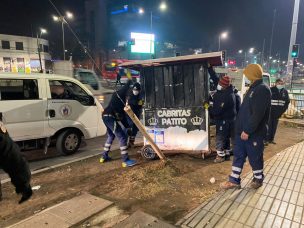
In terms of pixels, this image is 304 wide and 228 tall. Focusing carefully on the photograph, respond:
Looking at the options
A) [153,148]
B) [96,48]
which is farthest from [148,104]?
[96,48]

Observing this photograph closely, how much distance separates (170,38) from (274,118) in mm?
82366

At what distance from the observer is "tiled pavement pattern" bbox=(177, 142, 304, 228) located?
11.1 feet

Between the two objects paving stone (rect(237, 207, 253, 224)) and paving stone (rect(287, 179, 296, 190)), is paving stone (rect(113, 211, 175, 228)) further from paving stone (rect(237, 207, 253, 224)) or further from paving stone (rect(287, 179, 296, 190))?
paving stone (rect(287, 179, 296, 190))

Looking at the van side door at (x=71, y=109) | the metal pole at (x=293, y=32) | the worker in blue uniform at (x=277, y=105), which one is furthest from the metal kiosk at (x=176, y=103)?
the metal pole at (x=293, y=32)

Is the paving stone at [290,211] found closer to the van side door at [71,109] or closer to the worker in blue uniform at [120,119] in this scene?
the worker in blue uniform at [120,119]

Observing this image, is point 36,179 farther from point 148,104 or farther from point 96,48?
point 96,48

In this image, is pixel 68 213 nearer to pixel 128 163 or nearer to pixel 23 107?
pixel 128 163

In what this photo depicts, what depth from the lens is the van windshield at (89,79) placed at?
11.6m

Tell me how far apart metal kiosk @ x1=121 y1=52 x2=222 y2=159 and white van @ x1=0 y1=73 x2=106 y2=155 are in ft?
5.93

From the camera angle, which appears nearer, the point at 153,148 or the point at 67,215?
the point at 67,215

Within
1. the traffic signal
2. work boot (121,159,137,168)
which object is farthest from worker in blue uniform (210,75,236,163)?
the traffic signal

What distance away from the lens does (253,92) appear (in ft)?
13.8

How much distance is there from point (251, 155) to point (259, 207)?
2.86ft

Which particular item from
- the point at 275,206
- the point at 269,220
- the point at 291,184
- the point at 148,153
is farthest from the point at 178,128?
the point at 269,220
